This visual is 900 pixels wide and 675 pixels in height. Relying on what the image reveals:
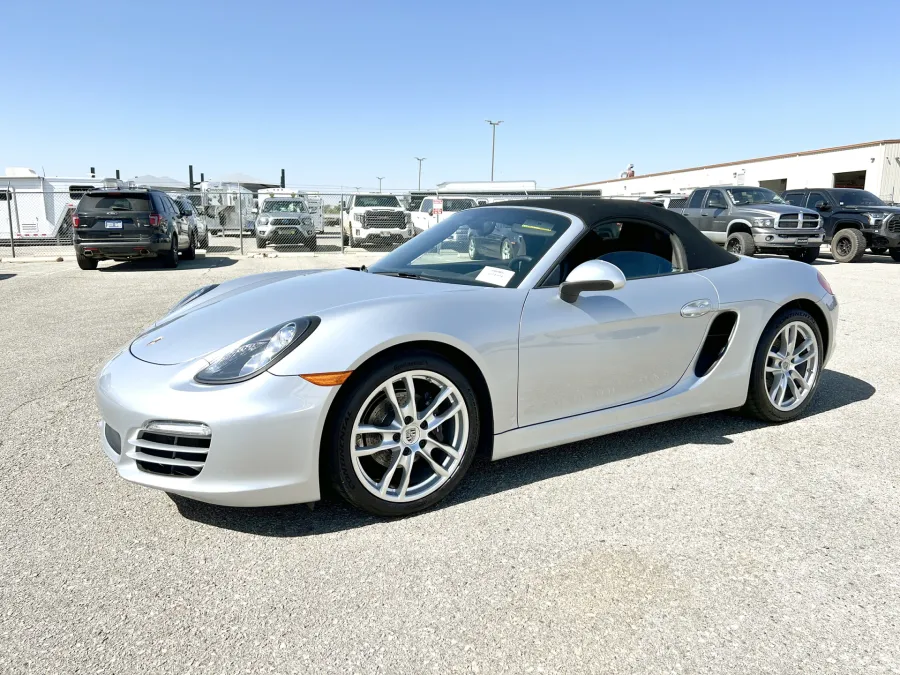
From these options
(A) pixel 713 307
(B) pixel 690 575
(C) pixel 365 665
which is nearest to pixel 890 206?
(A) pixel 713 307

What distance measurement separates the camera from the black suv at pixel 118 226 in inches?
504

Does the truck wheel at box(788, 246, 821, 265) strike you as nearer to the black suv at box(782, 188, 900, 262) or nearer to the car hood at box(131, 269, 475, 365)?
the black suv at box(782, 188, 900, 262)

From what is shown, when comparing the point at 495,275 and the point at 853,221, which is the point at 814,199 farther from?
the point at 495,275

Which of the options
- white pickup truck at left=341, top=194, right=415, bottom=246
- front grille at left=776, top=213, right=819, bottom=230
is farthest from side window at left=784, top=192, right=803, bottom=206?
white pickup truck at left=341, top=194, right=415, bottom=246

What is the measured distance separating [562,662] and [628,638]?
0.82 feet


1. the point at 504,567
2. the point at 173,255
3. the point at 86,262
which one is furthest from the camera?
the point at 173,255

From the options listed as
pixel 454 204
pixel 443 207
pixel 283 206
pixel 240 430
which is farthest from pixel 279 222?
pixel 240 430

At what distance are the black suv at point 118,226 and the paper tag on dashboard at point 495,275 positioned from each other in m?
11.6

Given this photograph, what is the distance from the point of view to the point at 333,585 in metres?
2.33

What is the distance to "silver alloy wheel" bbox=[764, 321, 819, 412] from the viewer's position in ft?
12.9

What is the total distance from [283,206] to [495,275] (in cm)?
1730

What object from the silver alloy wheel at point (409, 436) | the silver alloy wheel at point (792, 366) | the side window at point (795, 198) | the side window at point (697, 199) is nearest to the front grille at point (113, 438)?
the silver alloy wheel at point (409, 436)

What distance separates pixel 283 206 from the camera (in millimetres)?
19391

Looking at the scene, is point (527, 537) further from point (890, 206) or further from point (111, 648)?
point (890, 206)
